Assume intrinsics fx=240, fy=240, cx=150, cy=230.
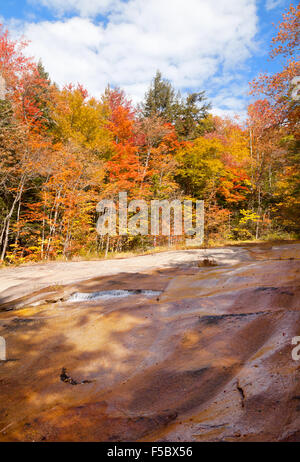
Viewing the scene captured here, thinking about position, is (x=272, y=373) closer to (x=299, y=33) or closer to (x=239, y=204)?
(x=299, y=33)

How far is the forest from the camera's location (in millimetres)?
11898

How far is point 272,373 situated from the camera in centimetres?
187

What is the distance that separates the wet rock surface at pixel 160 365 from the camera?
1630 millimetres

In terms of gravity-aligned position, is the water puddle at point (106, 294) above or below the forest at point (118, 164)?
below

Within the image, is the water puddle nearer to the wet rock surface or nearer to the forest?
the wet rock surface

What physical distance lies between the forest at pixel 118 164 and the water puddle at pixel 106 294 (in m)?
8.38

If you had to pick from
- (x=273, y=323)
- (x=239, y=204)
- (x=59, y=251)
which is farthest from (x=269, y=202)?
(x=273, y=323)

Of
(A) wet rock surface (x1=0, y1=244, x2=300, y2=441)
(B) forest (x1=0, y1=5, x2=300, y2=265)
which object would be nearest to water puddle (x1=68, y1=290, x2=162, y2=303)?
(A) wet rock surface (x1=0, y1=244, x2=300, y2=441)

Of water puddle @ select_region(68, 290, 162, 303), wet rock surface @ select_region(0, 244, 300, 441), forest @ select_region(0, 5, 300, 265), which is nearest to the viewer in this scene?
wet rock surface @ select_region(0, 244, 300, 441)

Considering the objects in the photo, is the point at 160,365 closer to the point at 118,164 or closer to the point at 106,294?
the point at 106,294

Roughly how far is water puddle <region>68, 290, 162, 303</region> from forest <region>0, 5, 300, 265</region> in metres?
8.38

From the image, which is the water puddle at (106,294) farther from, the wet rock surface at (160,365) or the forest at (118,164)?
the forest at (118,164)

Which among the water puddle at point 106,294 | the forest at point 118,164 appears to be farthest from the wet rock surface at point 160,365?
the forest at point 118,164
